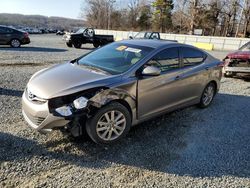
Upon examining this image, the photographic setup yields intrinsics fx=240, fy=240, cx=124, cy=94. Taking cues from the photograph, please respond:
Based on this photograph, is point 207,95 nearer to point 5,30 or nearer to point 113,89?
point 113,89

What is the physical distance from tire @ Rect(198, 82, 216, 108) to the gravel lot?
67 centimetres

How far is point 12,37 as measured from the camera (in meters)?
16.2

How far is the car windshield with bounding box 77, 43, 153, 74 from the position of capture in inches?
160

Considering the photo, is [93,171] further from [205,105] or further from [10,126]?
[205,105]

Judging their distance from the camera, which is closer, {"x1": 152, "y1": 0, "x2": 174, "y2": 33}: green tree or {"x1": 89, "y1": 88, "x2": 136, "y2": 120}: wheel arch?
{"x1": 89, "y1": 88, "x2": 136, "y2": 120}: wheel arch

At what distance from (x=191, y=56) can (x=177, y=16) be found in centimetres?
5631

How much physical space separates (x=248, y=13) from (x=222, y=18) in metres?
19.7

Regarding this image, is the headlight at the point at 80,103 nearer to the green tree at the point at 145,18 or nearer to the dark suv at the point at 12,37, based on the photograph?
the dark suv at the point at 12,37

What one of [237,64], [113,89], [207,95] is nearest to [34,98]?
[113,89]

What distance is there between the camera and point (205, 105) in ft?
18.5

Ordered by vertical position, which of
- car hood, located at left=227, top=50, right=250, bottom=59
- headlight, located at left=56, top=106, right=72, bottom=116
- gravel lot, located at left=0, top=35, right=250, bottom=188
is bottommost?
gravel lot, located at left=0, top=35, right=250, bottom=188

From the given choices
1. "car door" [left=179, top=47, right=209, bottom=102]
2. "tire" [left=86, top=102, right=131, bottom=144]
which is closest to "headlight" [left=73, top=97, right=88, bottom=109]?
"tire" [left=86, top=102, right=131, bottom=144]

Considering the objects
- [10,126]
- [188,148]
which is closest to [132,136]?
[188,148]

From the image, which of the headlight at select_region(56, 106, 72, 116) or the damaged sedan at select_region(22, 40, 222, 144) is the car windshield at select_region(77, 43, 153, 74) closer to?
the damaged sedan at select_region(22, 40, 222, 144)
